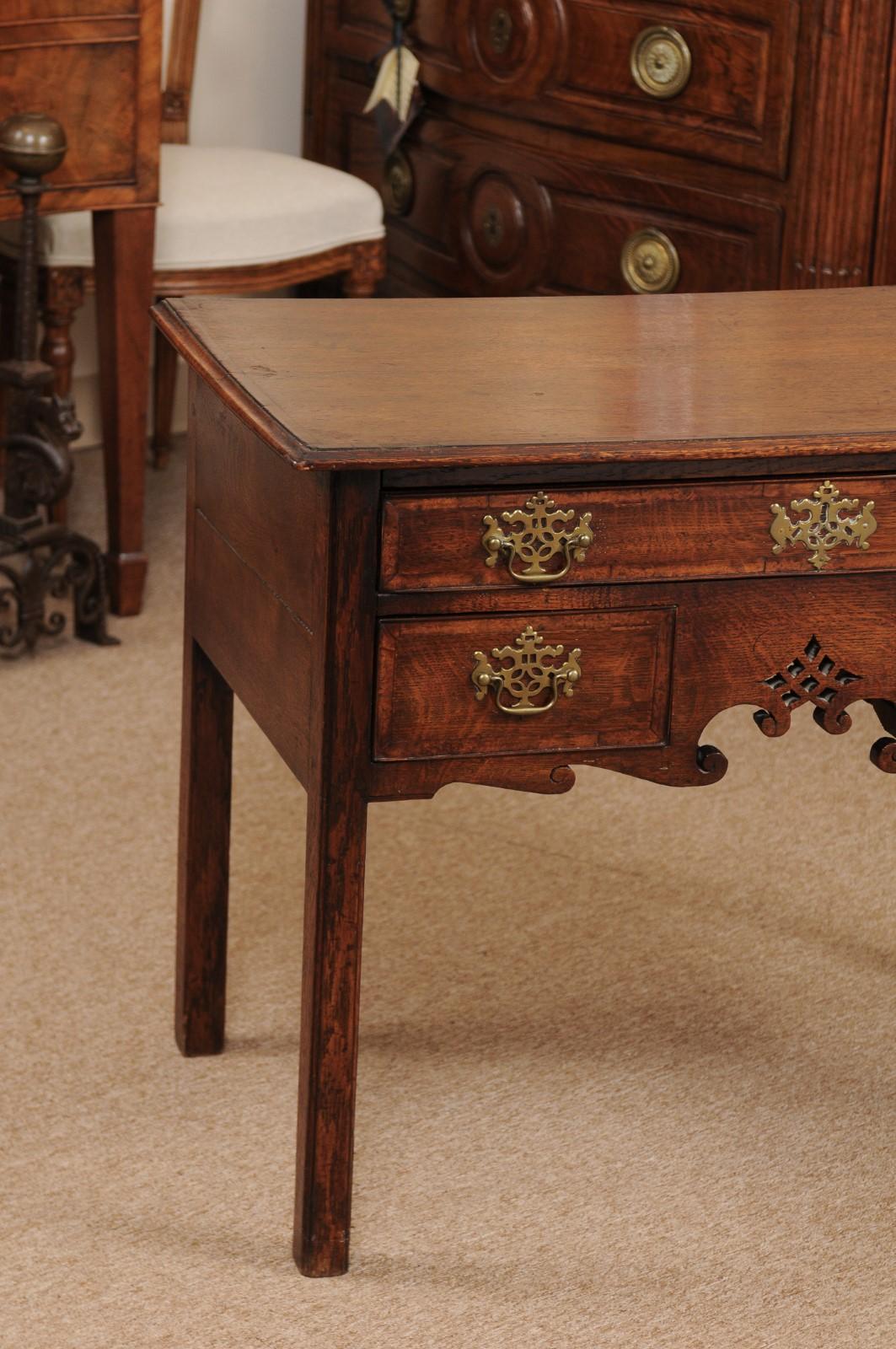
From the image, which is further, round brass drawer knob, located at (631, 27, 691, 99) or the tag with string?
the tag with string

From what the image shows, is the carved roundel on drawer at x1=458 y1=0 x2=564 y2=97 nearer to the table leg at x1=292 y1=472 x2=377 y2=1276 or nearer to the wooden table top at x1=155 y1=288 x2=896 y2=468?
the wooden table top at x1=155 y1=288 x2=896 y2=468

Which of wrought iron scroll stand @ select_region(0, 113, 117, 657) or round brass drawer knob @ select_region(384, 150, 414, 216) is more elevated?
round brass drawer knob @ select_region(384, 150, 414, 216)

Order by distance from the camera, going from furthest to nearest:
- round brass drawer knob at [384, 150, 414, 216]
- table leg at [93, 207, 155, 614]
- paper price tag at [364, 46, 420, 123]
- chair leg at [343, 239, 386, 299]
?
round brass drawer knob at [384, 150, 414, 216]
paper price tag at [364, 46, 420, 123]
chair leg at [343, 239, 386, 299]
table leg at [93, 207, 155, 614]

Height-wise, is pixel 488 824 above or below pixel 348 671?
below

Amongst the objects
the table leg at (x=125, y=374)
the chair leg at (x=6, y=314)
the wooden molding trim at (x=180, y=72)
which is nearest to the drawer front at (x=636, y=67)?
the wooden molding trim at (x=180, y=72)

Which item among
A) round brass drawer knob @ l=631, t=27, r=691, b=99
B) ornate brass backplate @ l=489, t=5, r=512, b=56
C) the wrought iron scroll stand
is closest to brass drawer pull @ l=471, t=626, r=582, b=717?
the wrought iron scroll stand

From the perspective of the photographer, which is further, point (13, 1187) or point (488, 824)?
point (488, 824)

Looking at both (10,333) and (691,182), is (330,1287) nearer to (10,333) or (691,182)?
(691,182)

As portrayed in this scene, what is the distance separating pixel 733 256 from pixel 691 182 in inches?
6.5

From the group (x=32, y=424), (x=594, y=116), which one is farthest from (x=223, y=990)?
(x=594, y=116)

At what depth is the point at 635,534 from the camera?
1.78 metres

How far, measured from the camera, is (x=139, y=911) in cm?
267

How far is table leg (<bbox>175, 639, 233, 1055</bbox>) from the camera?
7.34ft

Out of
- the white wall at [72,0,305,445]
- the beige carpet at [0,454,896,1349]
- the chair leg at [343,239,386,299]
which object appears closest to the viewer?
the beige carpet at [0,454,896,1349]
